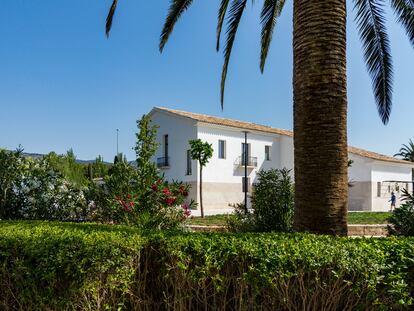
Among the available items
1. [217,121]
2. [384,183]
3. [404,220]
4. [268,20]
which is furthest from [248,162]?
[404,220]

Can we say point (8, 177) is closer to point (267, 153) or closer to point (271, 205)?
point (271, 205)

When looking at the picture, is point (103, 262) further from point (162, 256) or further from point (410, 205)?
point (410, 205)

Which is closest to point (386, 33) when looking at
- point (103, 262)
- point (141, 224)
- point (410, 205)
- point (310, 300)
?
point (410, 205)

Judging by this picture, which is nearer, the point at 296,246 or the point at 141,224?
the point at 296,246

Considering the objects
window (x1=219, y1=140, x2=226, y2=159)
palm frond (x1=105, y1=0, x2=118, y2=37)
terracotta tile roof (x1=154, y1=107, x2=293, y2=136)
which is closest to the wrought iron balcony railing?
window (x1=219, y1=140, x2=226, y2=159)

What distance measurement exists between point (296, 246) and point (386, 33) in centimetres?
623

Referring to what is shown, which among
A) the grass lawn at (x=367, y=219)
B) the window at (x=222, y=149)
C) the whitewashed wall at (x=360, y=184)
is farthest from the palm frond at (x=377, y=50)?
the whitewashed wall at (x=360, y=184)

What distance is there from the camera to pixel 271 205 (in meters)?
8.41

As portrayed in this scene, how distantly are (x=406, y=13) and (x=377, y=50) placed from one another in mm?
812

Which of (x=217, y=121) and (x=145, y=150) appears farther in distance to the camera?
(x=217, y=121)

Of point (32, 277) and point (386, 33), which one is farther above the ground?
point (386, 33)

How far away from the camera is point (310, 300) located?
3238 millimetres

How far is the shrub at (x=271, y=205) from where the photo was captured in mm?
8320

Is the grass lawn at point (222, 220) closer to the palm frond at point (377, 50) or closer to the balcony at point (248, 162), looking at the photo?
the palm frond at point (377, 50)
